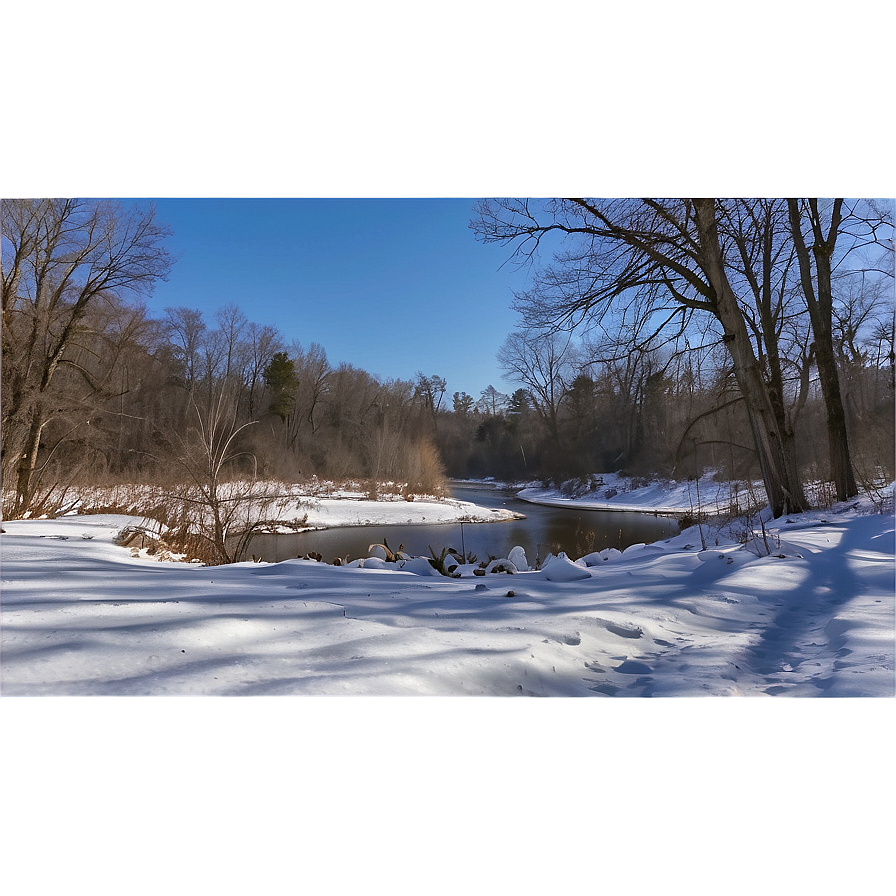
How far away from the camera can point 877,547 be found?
2.92 m

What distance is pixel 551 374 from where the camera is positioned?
376 cm

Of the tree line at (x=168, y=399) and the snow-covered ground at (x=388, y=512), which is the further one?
the snow-covered ground at (x=388, y=512)

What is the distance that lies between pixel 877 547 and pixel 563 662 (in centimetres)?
200

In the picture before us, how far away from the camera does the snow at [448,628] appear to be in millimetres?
1613

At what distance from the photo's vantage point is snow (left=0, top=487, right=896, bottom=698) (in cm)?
161

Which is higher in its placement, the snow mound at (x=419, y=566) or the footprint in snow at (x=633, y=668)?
the snow mound at (x=419, y=566)

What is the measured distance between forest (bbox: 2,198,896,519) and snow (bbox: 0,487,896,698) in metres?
0.95

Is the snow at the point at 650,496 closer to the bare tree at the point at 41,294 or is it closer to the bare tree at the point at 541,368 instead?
the bare tree at the point at 541,368

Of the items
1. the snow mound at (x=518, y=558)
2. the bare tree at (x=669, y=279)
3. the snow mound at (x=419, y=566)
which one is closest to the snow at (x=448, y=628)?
the snow mound at (x=419, y=566)

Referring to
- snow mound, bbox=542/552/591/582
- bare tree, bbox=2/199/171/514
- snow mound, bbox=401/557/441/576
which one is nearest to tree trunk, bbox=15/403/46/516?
bare tree, bbox=2/199/171/514

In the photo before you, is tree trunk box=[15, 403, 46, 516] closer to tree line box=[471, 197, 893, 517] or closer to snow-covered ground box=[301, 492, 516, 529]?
snow-covered ground box=[301, 492, 516, 529]

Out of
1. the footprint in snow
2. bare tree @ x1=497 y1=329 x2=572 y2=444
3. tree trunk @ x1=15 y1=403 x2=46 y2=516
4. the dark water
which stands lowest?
the footprint in snow

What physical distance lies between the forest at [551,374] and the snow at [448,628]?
0.95 meters
